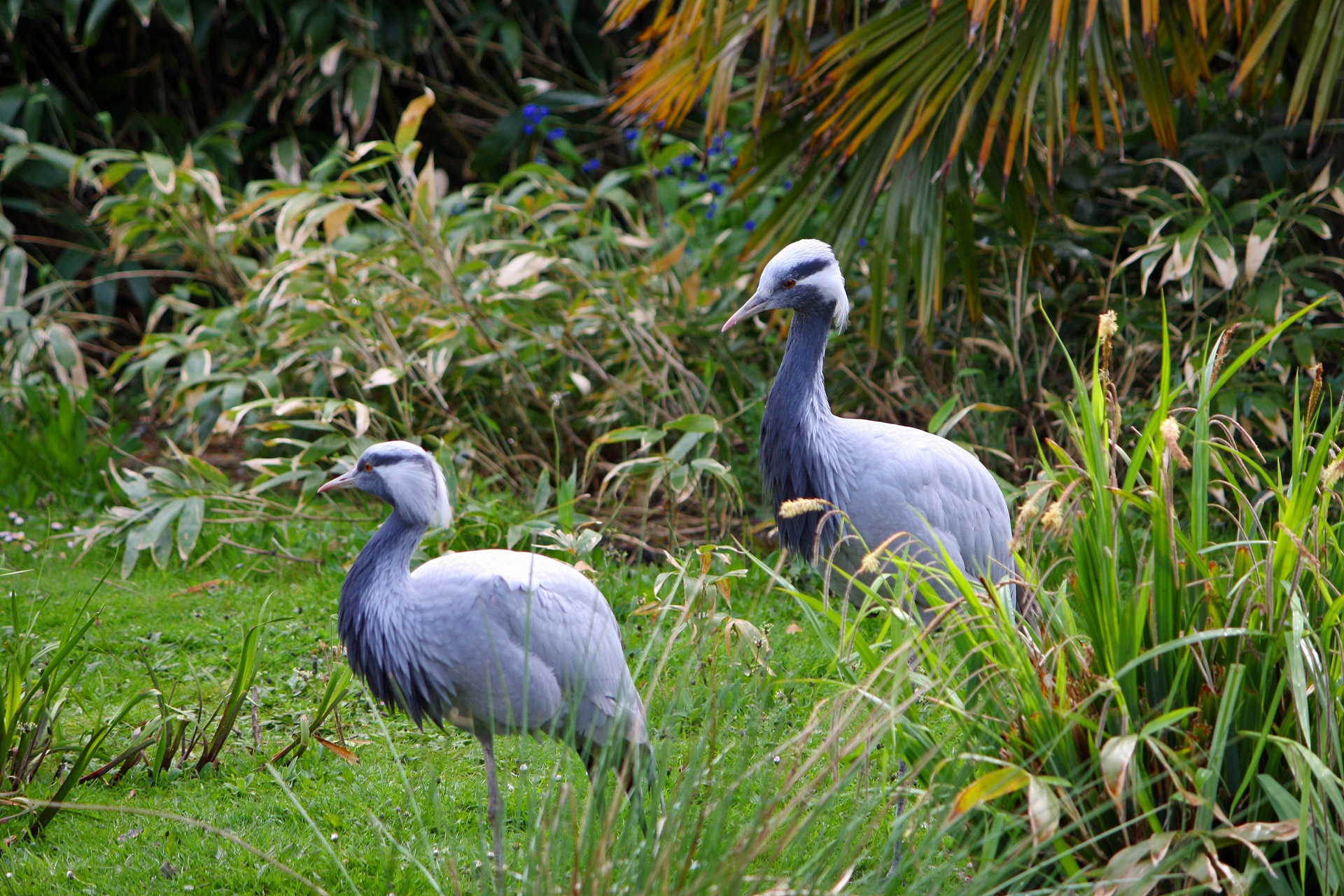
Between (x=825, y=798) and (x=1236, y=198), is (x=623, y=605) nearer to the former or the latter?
(x=825, y=798)

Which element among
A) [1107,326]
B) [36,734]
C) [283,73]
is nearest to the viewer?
[1107,326]

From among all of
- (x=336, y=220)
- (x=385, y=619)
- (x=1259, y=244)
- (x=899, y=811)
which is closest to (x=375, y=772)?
(x=385, y=619)

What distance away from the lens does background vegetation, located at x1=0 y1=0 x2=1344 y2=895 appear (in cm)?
234

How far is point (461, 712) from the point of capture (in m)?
3.21

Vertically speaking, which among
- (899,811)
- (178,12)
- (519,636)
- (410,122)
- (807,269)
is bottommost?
(899,811)

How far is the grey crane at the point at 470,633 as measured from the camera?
10.2 feet

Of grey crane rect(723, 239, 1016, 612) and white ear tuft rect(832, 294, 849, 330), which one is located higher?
white ear tuft rect(832, 294, 849, 330)

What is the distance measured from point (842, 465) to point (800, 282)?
0.58m

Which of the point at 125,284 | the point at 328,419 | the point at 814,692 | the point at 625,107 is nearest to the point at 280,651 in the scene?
the point at 328,419

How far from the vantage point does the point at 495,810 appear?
9.95ft

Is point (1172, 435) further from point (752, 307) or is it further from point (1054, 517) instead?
point (752, 307)

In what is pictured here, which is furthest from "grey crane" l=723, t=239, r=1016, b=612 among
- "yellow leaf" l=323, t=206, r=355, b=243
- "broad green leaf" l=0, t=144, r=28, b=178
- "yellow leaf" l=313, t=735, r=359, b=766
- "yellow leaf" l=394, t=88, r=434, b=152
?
"broad green leaf" l=0, t=144, r=28, b=178

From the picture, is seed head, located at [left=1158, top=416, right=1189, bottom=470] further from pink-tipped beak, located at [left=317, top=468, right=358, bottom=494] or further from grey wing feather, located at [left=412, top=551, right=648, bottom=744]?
pink-tipped beak, located at [left=317, top=468, right=358, bottom=494]

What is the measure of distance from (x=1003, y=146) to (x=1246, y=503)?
2.79 metres
